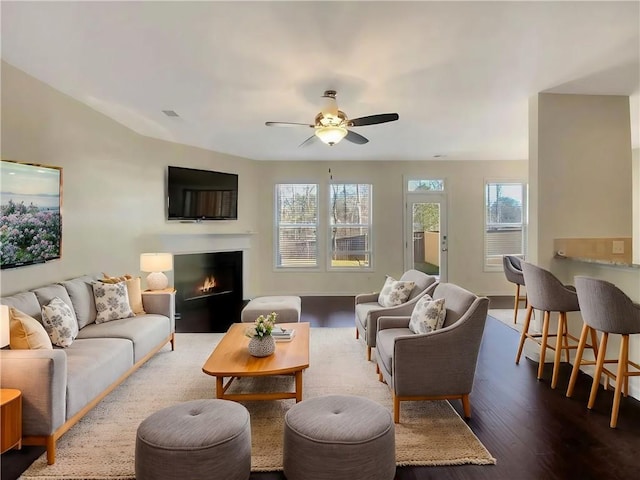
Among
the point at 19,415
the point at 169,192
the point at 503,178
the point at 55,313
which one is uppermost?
the point at 503,178

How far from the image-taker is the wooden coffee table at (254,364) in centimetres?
261

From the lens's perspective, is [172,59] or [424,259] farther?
[424,259]

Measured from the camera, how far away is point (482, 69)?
3068 mm

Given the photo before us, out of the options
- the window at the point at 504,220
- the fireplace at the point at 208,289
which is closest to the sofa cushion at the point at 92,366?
the fireplace at the point at 208,289

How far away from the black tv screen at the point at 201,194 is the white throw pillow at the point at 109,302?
7.19 ft

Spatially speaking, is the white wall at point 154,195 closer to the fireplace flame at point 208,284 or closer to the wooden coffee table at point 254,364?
the fireplace flame at point 208,284

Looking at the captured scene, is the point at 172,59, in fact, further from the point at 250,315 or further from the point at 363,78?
the point at 250,315

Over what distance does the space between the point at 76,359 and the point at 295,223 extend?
202 inches

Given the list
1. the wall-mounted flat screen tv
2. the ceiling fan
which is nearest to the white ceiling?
the ceiling fan

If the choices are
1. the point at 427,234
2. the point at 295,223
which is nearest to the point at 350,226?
the point at 295,223

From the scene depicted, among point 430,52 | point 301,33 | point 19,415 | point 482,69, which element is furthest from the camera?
point 482,69

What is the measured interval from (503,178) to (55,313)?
755cm

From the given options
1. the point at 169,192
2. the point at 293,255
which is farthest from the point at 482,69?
the point at 293,255

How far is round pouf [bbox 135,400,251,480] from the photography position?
1.75 metres
